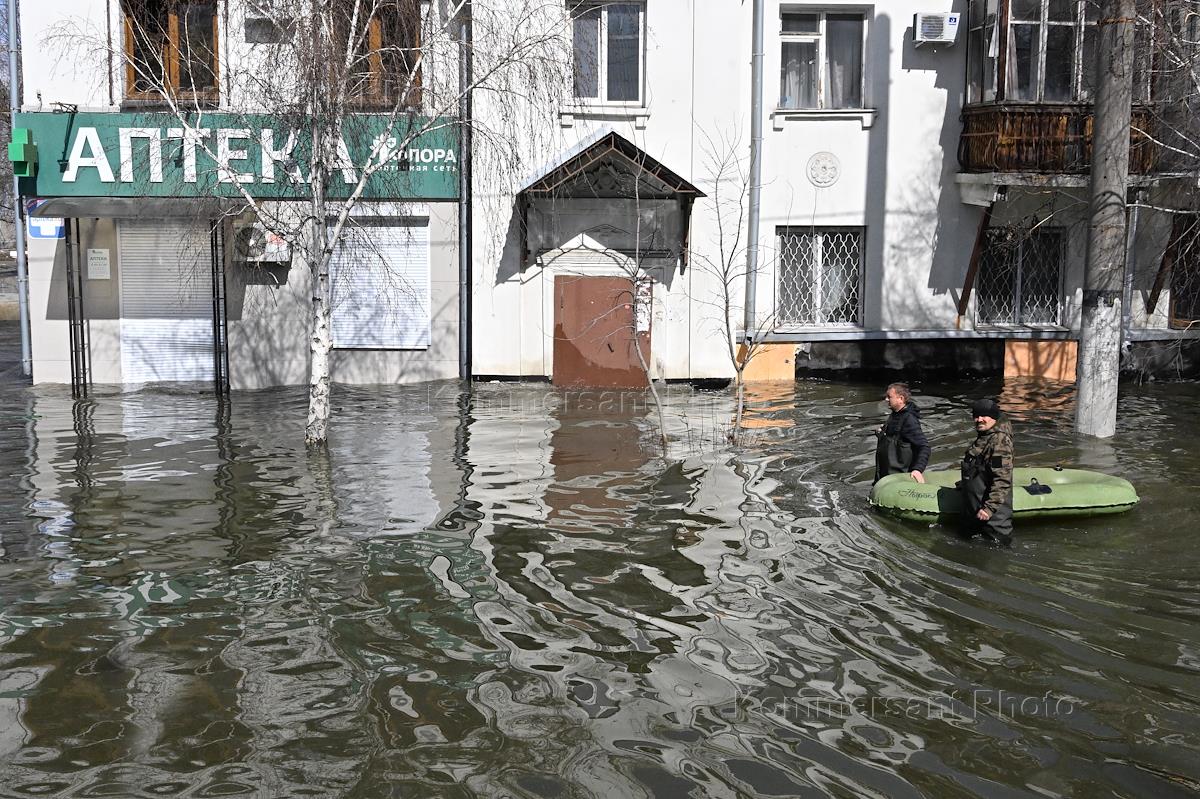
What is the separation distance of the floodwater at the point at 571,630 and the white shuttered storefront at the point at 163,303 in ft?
16.8

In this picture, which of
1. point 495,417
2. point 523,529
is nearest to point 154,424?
point 495,417

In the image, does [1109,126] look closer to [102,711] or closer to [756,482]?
[756,482]

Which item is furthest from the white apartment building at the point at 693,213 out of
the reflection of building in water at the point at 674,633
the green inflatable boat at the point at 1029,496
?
the green inflatable boat at the point at 1029,496

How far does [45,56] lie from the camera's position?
17266mm

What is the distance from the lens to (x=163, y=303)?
1823 centimetres

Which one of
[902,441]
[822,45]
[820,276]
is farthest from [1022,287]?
[902,441]

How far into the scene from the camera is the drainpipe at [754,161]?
699 inches

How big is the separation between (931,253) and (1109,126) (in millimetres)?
5459

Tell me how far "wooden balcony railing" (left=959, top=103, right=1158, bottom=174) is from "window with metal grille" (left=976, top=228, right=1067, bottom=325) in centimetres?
188

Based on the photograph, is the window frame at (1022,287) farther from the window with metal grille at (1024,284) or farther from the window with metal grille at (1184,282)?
the window with metal grille at (1184,282)

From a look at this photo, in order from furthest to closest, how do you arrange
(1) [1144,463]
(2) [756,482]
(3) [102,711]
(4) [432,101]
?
(4) [432,101], (1) [1144,463], (2) [756,482], (3) [102,711]

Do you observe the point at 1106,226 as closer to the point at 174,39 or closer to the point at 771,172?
the point at 771,172

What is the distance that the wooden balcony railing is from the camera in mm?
17578

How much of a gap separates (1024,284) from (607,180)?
715cm
